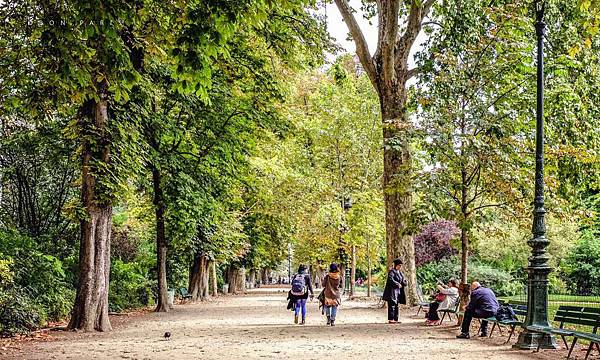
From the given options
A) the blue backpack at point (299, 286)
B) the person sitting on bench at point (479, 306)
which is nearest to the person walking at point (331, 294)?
the blue backpack at point (299, 286)

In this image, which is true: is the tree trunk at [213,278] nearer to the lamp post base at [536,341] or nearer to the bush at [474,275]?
the bush at [474,275]

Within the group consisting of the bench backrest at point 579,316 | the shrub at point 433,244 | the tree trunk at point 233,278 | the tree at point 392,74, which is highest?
the tree at point 392,74

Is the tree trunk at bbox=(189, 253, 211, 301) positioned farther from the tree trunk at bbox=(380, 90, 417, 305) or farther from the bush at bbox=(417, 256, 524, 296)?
the bush at bbox=(417, 256, 524, 296)

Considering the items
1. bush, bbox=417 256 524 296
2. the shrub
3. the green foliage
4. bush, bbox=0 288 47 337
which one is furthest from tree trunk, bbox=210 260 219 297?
bush, bbox=0 288 47 337

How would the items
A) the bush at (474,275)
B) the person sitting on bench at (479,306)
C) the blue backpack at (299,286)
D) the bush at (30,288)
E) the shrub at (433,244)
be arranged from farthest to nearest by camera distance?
1. the shrub at (433,244)
2. the bush at (474,275)
3. the blue backpack at (299,286)
4. the bush at (30,288)
5. the person sitting on bench at (479,306)

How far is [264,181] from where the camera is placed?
35.5 metres

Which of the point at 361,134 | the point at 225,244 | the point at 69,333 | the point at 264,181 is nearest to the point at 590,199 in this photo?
the point at 361,134

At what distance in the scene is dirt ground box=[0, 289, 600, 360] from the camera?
11859 millimetres

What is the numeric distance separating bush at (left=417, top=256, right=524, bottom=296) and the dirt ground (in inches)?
823

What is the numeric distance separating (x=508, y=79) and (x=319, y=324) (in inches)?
336

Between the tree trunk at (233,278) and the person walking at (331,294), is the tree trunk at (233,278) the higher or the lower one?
the lower one

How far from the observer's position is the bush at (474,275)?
39.4 metres

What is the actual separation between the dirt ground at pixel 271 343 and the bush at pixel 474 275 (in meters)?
20.9

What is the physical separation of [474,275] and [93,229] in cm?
2706
